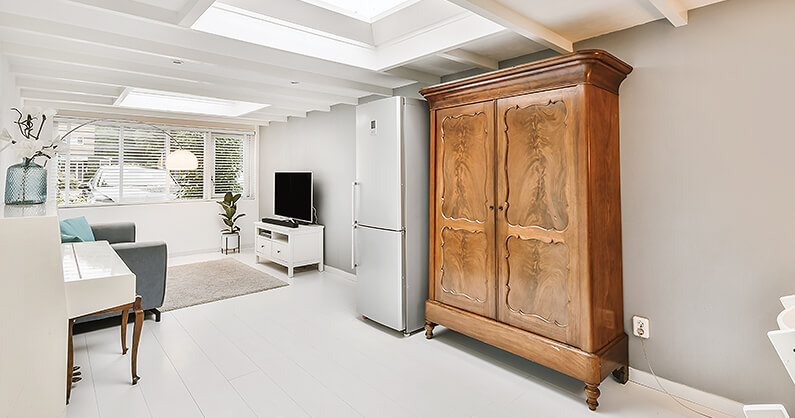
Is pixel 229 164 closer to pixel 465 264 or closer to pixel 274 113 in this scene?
pixel 274 113

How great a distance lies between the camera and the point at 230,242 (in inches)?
254

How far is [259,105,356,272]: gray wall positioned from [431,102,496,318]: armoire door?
6.88ft

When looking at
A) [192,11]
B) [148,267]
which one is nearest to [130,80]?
[148,267]

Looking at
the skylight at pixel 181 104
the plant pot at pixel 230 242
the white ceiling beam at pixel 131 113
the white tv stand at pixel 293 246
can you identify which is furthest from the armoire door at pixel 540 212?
the plant pot at pixel 230 242

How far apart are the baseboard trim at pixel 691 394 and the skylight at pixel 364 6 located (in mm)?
2764

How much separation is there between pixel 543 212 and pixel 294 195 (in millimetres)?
3991

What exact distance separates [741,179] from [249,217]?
6.73 m

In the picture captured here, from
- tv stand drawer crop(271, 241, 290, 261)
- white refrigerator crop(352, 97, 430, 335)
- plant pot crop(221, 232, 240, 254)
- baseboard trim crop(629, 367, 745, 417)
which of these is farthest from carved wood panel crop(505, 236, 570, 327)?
plant pot crop(221, 232, 240, 254)

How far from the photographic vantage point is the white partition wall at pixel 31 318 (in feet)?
2.92

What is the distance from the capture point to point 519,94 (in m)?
2.40

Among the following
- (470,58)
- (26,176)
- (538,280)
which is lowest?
(538,280)

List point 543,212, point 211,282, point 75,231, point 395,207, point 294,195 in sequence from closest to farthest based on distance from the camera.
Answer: point 543,212, point 395,207, point 75,231, point 211,282, point 294,195

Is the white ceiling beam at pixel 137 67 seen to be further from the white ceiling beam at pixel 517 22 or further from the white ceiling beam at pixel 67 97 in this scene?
the white ceiling beam at pixel 517 22

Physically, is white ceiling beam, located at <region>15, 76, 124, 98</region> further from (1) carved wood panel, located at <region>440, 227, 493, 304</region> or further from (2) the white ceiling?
(1) carved wood panel, located at <region>440, 227, 493, 304</region>
